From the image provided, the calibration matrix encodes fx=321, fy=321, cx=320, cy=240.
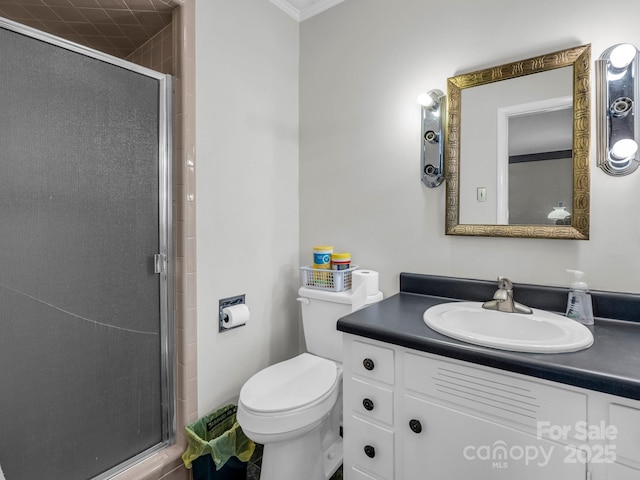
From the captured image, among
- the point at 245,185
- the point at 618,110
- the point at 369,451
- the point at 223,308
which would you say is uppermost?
the point at 618,110

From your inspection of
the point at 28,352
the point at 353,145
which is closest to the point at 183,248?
the point at 28,352

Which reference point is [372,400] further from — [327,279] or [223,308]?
[223,308]

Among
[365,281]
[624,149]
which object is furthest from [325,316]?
[624,149]

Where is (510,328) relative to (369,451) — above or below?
above

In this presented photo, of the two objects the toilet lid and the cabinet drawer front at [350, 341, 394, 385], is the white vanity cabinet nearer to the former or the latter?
the cabinet drawer front at [350, 341, 394, 385]

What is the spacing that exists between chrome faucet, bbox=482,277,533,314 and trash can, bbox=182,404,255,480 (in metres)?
1.26

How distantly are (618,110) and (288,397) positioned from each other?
5.47ft

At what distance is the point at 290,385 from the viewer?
1.42 m

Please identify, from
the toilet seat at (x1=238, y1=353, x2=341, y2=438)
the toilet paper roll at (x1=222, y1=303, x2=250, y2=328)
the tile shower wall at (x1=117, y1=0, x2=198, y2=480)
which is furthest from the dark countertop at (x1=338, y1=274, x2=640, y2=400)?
the tile shower wall at (x1=117, y1=0, x2=198, y2=480)

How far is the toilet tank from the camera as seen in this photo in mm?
1643

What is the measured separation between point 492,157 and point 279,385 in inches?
54.6

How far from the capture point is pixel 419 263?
1.65m

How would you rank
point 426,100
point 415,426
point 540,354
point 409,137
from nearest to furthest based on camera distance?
point 540,354, point 415,426, point 426,100, point 409,137

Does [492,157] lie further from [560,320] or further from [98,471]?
[98,471]
